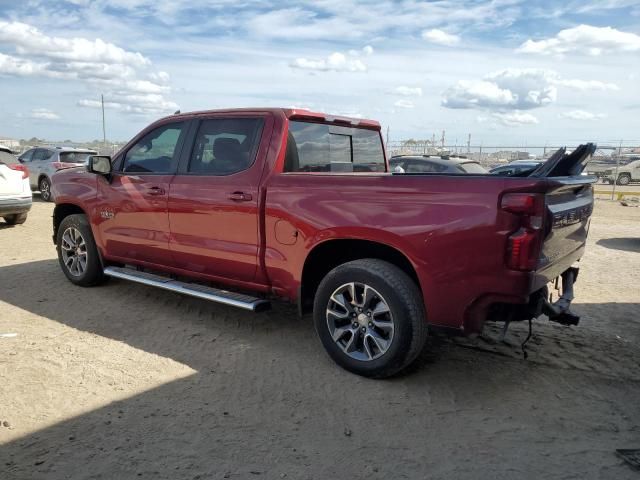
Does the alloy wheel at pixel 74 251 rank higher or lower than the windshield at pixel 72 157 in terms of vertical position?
lower

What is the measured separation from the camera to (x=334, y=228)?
3.87 metres

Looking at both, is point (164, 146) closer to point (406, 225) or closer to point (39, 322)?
point (39, 322)

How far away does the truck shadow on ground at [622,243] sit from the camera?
30.6 ft

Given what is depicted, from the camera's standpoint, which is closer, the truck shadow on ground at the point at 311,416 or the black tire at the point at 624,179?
Answer: the truck shadow on ground at the point at 311,416

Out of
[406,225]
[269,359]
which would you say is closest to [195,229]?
[269,359]

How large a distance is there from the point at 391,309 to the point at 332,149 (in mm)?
1918

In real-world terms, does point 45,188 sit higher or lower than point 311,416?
higher

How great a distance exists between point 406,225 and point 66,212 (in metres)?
4.58

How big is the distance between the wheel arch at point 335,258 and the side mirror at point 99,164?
8.55ft

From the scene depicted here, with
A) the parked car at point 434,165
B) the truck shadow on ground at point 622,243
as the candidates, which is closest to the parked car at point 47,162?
the parked car at point 434,165

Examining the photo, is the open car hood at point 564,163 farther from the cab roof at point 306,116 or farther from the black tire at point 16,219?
the black tire at point 16,219

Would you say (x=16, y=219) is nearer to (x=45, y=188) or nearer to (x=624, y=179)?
(x=45, y=188)

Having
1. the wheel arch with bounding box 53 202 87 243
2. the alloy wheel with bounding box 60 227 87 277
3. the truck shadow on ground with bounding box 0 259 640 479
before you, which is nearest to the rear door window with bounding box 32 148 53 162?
the wheel arch with bounding box 53 202 87 243

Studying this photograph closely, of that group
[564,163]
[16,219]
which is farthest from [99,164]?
[16,219]
